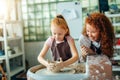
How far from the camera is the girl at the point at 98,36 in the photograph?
1.22 meters

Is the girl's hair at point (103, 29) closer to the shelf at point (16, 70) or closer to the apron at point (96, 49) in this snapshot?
the apron at point (96, 49)

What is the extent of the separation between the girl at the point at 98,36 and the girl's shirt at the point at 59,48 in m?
0.34

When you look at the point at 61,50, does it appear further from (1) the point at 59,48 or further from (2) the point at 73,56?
(2) the point at 73,56

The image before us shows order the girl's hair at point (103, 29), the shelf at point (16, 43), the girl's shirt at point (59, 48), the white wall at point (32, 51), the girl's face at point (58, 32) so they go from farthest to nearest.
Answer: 1. the white wall at point (32, 51)
2. the shelf at point (16, 43)
3. the girl's shirt at point (59, 48)
4. the girl's face at point (58, 32)
5. the girl's hair at point (103, 29)

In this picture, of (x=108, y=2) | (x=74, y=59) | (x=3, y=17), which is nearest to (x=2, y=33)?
(x=3, y=17)

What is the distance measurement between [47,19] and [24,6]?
1.41 feet

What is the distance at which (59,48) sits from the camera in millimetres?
1656

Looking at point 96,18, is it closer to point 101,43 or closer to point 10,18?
point 101,43

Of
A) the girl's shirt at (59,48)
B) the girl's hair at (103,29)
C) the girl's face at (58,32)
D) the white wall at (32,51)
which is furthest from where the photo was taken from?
the white wall at (32,51)

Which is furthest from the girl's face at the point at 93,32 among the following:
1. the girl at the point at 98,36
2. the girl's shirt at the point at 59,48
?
the girl's shirt at the point at 59,48

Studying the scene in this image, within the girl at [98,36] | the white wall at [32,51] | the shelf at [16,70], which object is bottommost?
the shelf at [16,70]

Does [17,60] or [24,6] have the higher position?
[24,6]

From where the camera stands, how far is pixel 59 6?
3164 millimetres

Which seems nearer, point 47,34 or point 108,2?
point 108,2
